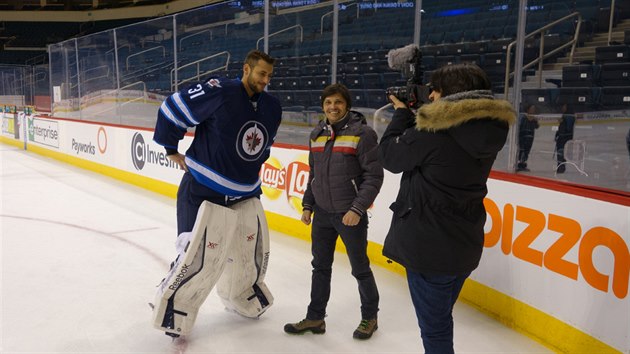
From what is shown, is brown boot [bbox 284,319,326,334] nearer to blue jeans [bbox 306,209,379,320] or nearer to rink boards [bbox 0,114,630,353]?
blue jeans [bbox 306,209,379,320]

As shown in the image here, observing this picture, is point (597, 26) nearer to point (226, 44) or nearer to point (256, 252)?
point (256, 252)

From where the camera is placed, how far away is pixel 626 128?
3.05 meters

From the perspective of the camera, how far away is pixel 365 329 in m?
2.31

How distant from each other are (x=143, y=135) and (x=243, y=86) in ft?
15.4

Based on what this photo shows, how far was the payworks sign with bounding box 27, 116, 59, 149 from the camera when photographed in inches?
363

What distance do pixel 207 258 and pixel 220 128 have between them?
53 centimetres

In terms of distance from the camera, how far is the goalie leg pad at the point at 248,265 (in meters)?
2.33

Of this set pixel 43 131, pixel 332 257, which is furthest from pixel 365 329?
pixel 43 131

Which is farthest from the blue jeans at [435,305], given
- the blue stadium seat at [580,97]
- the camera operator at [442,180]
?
the blue stadium seat at [580,97]

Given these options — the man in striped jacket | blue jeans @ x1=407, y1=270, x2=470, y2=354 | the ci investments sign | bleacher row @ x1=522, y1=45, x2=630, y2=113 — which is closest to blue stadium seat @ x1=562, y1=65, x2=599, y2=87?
bleacher row @ x1=522, y1=45, x2=630, y2=113

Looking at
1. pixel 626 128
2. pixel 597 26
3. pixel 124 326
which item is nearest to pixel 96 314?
pixel 124 326

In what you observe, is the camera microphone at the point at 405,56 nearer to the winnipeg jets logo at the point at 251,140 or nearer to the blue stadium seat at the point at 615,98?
the winnipeg jets logo at the point at 251,140

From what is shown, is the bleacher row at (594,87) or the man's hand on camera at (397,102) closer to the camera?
the man's hand on camera at (397,102)

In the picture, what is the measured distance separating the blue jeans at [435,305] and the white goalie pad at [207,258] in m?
0.93
